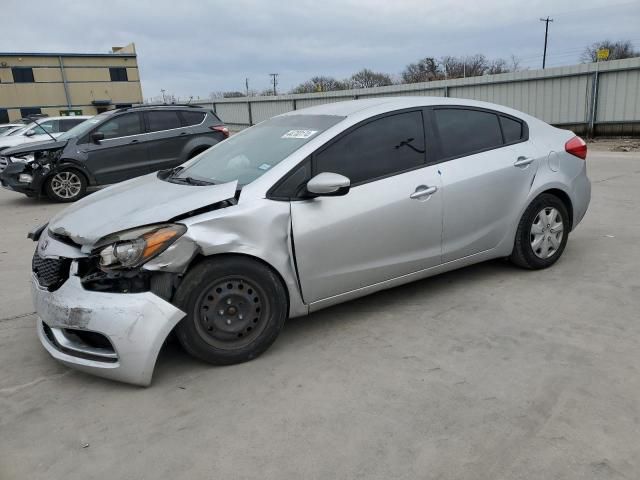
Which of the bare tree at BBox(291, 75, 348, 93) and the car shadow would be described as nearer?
the car shadow

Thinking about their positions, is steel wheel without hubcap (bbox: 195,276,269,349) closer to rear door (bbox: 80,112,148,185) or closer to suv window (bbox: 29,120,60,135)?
rear door (bbox: 80,112,148,185)

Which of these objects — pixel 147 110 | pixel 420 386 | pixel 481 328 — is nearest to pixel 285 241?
pixel 420 386

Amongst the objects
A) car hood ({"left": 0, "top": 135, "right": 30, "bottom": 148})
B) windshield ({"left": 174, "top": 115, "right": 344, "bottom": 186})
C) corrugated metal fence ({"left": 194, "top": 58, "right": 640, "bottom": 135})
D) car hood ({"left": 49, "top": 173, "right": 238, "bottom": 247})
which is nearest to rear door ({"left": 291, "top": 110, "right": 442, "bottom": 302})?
windshield ({"left": 174, "top": 115, "right": 344, "bottom": 186})

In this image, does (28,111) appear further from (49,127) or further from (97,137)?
(97,137)

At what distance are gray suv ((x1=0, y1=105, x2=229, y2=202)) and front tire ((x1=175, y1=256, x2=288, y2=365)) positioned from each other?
7.39 metres

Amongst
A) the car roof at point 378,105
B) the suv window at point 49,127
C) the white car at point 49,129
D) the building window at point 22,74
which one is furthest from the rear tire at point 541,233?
the building window at point 22,74

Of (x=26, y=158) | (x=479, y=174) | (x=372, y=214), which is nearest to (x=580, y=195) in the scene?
(x=479, y=174)

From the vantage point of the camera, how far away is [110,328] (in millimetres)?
2797

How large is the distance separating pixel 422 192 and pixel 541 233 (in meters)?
1.40

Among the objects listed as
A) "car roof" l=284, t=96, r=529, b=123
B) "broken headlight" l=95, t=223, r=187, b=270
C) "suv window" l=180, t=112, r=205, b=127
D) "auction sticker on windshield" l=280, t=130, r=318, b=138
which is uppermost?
"suv window" l=180, t=112, r=205, b=127

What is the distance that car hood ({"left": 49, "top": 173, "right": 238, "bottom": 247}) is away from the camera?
301 cm

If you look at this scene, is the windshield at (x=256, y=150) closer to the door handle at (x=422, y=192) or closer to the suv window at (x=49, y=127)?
the door handle at (x=422, y=192)

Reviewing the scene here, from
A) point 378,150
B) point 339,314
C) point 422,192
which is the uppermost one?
point 378,150

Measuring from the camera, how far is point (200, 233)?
2971 mm
